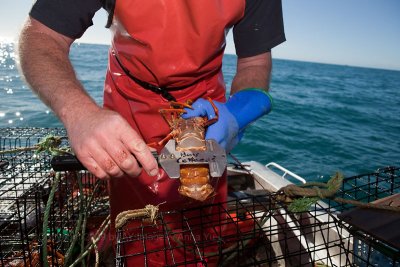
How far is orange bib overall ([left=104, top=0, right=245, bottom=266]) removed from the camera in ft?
5.87

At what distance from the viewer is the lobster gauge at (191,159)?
123cm

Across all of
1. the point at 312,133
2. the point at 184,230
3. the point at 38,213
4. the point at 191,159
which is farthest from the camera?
the point at 312,133

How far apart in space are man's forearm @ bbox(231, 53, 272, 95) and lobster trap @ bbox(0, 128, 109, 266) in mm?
1369

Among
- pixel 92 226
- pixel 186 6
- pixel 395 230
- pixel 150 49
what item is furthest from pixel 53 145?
pixel 395 230

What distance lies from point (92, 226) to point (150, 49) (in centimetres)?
209

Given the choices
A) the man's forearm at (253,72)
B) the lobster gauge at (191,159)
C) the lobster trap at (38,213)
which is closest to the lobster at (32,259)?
the lobster trap at (38,213)

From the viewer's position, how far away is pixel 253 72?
2.41m

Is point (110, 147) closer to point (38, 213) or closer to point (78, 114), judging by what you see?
point (78, 114)

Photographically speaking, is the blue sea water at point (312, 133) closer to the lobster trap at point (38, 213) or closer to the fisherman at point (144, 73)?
the lobster trap at point (38, 213)

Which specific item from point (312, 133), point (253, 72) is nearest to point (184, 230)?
point (253, 72)

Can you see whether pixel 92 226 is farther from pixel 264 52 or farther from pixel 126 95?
pixel 264 52

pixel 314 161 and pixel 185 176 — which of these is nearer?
pixel 185 176

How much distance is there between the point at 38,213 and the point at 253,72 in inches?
74.2

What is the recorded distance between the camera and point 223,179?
2375 mm
